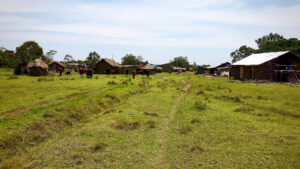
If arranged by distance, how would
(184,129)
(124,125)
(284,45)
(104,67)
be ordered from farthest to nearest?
(284,45) → (104,67) → (124,125) → (184,129)

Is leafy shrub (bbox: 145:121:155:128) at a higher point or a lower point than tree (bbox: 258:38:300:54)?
lower

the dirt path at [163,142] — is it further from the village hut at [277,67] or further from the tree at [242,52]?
the tree at [242,52]

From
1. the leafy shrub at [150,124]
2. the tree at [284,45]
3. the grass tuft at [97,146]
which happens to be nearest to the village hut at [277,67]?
the leafy shrub at [150,124]

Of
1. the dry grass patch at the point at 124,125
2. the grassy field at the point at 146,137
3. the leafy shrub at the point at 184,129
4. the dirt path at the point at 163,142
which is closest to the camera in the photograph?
the dirt path at the point at 163,142

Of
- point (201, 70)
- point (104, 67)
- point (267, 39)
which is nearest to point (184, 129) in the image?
point (104, 67)

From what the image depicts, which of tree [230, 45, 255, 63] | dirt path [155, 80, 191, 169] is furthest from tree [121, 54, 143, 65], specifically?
dirt path [155, 80, 191, 169]

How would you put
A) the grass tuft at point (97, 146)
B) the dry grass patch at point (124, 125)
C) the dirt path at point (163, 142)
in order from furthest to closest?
the dry grass patch at point (124, 125), the grass tuft at point (97, 146), the dirt path at point (163, 142)

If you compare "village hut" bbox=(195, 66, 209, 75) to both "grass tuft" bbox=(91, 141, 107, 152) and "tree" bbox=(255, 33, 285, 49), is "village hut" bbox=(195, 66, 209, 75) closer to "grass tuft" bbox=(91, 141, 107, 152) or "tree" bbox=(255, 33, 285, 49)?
"tree" bbox=(255, 33, 285, 49)

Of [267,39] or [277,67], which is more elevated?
[267,39]

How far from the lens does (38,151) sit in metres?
6.33

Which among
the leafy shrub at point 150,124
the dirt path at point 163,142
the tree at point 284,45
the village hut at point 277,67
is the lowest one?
the dirt path at point 163,142

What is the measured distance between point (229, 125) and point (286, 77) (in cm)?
3107

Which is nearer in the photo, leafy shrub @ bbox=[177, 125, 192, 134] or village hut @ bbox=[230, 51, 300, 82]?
leafy shrub @ bbox=[177, 125, 192, 134]

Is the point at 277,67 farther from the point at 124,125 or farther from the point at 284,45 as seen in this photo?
the point at 284,45
